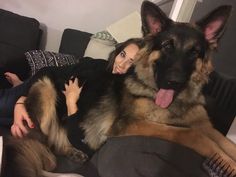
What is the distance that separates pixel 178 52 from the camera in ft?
4.43

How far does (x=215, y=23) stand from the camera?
136 centimetres

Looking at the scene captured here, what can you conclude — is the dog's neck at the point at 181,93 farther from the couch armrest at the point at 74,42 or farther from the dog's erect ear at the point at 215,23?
the couch armrest at the point at 74,42

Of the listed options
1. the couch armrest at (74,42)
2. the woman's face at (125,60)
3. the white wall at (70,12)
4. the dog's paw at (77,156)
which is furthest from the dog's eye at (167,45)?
the white wall at (70,12)

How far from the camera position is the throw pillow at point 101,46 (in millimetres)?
2623

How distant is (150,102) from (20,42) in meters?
1.72

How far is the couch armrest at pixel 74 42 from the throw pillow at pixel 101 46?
0.61ft

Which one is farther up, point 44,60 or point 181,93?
point 181,93

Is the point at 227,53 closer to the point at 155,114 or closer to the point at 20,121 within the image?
the point at 155,114

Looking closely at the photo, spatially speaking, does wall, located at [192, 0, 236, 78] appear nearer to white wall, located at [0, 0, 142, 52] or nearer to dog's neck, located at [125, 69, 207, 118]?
dog's neck, located at [125, 69, 207, 118]

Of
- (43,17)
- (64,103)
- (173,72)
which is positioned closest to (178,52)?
(173,72)

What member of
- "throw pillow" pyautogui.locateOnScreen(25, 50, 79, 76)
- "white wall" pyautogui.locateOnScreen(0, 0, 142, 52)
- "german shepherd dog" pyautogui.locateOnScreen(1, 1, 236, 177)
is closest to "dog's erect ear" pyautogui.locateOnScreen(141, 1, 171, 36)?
"german shepherd dog" pyautogui.locateOnScreen(1, 1, 236, 177)

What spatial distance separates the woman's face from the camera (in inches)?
65.7

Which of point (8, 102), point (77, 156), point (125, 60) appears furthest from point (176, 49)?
point (8, 102)

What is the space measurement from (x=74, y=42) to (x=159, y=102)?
167 centimetres
